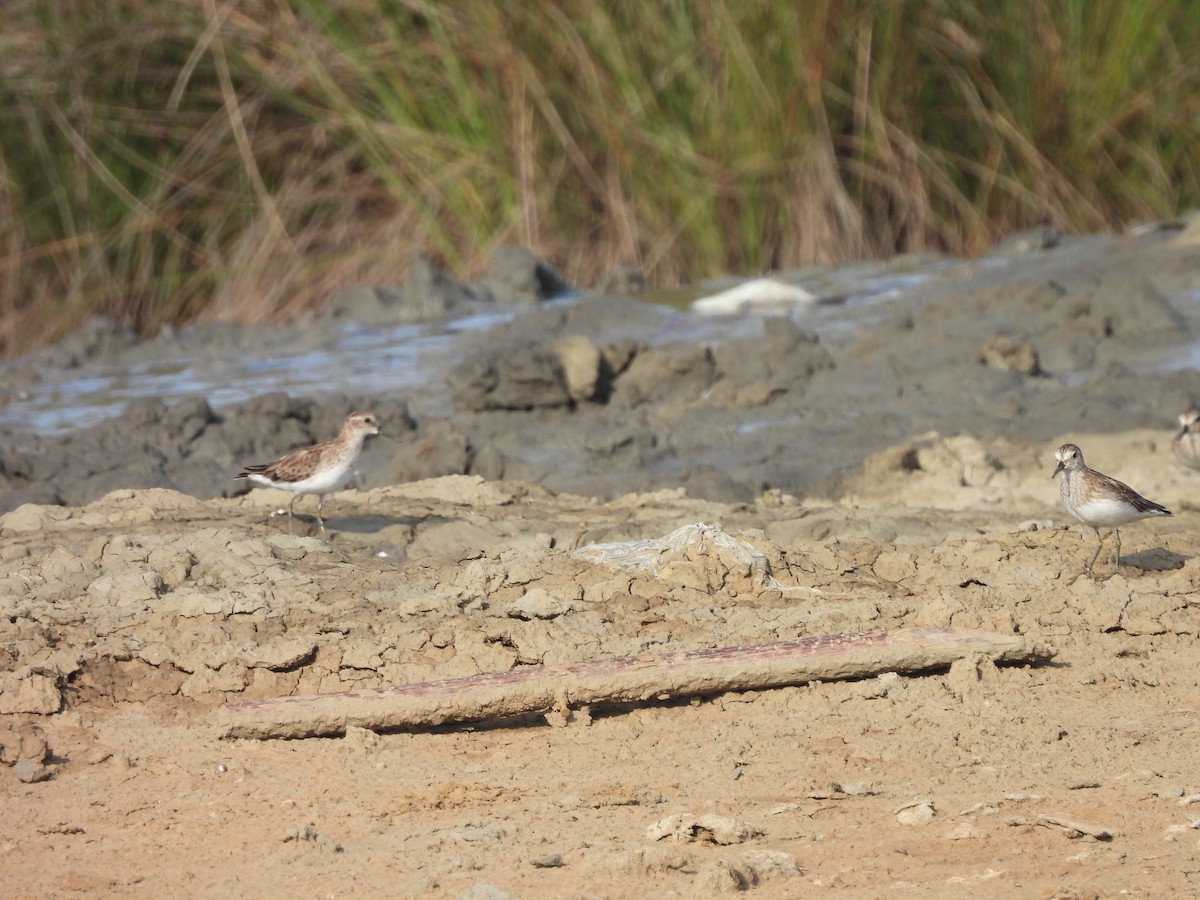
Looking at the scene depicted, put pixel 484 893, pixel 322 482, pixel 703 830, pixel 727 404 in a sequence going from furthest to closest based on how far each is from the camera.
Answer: pixel 727 404, pixel 322 482, pixel 703 830, pixel 484 893

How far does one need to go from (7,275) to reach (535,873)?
914 cm

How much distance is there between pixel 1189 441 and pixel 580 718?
339 cm

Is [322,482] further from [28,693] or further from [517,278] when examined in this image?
[517,278]

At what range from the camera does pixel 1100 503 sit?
5172 mm

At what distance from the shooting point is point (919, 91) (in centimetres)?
1099

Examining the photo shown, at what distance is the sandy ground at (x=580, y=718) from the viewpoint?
338 cm

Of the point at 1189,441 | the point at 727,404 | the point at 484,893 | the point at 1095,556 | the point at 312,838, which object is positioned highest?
the point at 484,893

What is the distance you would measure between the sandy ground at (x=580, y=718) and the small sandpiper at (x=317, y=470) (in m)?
0.14

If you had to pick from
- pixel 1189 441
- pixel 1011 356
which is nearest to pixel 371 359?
pixel 1011 356

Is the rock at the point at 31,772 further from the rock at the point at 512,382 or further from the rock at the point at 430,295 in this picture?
the rock at the point at 430,295

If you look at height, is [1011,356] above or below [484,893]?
below

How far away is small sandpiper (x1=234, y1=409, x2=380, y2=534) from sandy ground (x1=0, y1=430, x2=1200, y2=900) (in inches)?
5.5

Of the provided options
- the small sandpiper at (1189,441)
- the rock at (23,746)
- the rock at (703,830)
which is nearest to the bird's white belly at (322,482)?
the rock at (23,746)

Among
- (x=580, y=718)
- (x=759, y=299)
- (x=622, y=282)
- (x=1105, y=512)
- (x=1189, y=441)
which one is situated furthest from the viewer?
(x=622, y=282)
